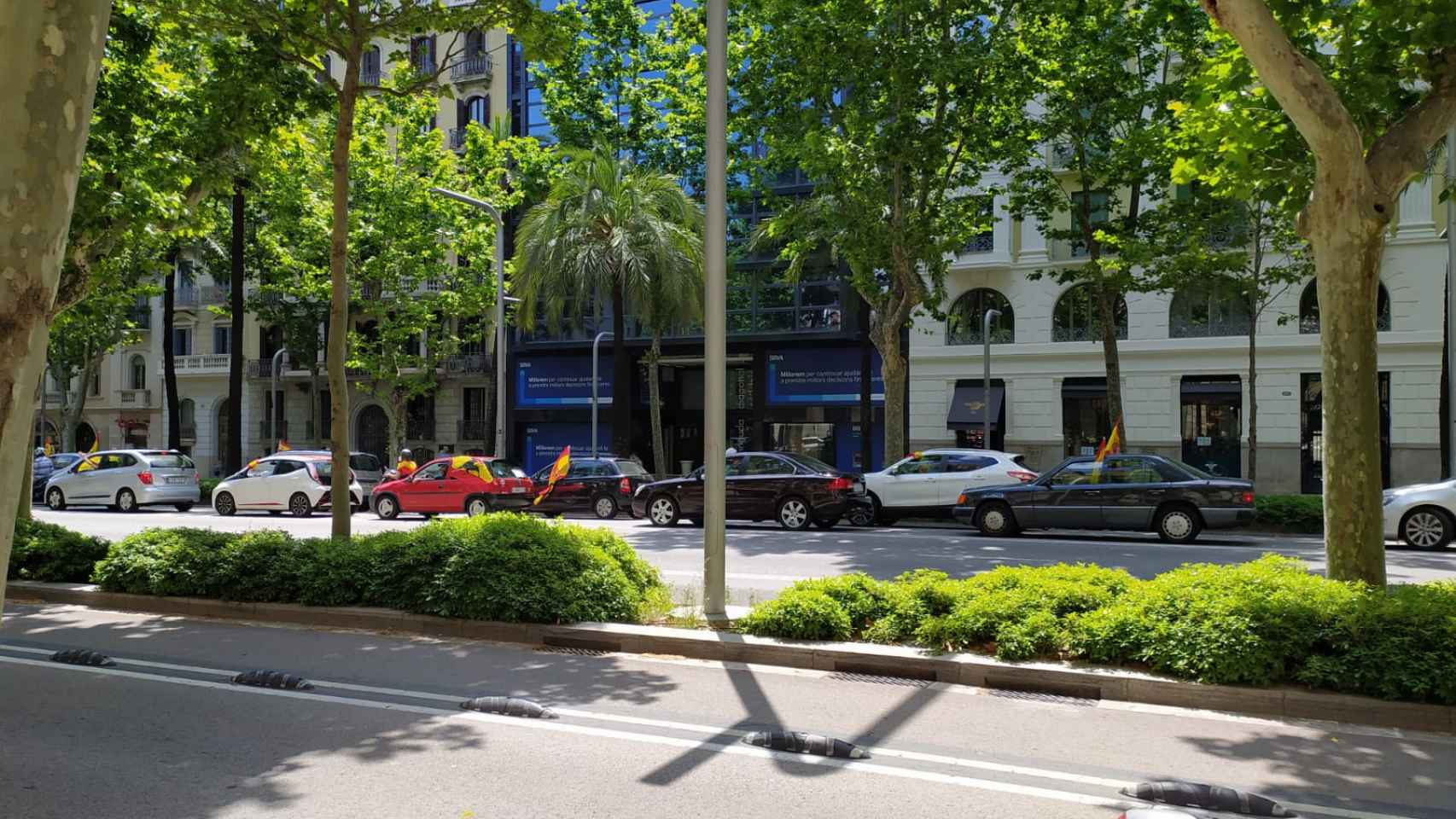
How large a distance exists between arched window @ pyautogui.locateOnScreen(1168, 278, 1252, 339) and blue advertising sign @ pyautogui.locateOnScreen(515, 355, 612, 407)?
63.2 ft

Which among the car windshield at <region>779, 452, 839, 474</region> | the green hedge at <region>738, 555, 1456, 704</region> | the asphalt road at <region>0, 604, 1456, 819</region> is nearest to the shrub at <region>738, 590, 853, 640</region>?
the green hedge at <region>738, 555, 1456, 704</region>

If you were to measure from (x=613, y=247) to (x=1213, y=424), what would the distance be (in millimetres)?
17946

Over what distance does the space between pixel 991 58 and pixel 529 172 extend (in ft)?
62.3

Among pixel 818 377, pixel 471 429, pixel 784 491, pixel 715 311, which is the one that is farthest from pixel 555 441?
pixel 715 311

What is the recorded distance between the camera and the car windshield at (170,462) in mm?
27469

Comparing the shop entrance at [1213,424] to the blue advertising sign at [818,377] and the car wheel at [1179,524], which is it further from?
the car wheel at [1179,524]

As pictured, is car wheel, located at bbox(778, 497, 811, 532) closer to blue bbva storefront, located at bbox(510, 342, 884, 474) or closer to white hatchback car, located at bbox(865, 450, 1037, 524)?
white hatchback car, located at bbox(865, 450, 1037, 524)

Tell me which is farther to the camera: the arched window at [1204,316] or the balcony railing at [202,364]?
the balcony railing at [202,364]

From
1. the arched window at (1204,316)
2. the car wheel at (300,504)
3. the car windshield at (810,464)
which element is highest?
the arched window at (1204,316)

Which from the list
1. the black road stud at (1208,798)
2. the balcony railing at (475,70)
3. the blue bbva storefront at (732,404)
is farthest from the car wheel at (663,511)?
the balcony railing at (475,70)

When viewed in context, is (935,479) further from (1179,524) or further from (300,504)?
(300,504)

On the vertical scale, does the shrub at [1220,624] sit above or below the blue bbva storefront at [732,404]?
below

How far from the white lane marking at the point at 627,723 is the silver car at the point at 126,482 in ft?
68.1

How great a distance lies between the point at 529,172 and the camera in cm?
3416
